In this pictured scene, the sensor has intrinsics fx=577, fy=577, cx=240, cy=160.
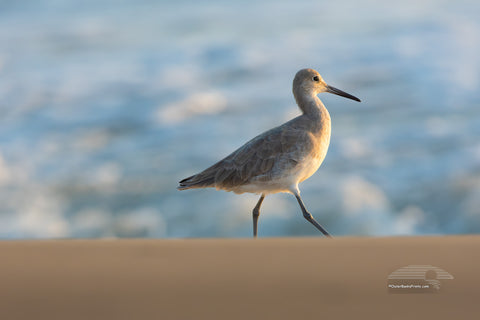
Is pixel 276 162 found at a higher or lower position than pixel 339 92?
lower

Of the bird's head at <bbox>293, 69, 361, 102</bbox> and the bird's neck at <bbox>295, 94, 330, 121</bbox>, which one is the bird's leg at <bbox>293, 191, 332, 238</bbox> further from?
the bird's head at <bbox>293, 69, 361, 102</bbox>

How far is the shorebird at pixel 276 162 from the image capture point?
7.67 m

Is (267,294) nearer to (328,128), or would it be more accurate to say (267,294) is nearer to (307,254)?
(307,254)

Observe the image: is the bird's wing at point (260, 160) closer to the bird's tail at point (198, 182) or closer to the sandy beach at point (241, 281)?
the bird's tail at point (198, 182)

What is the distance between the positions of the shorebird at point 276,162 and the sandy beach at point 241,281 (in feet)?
9.89

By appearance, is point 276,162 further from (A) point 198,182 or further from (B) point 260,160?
(A) point 198,182

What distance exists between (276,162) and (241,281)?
3.97m

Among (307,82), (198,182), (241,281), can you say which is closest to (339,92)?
(307,82)

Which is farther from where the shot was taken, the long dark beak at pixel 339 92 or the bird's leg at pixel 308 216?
the long dark beak at pixel 339 92

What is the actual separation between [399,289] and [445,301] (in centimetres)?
28

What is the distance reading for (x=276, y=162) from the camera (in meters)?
7.66

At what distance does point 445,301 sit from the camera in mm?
3514

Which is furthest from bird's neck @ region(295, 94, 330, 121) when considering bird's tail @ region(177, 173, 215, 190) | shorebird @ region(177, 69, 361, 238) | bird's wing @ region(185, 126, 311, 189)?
bird's tail @ region(177, 173, 215, 190)

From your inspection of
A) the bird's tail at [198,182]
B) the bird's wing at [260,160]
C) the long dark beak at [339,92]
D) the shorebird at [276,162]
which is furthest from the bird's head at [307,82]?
the bird's tail at [198,182]
